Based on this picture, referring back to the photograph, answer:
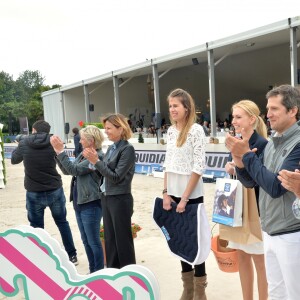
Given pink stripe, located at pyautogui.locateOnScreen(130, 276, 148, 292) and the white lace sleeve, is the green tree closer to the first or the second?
the white lace sleeve

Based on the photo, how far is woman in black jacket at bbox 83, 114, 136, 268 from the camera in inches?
124

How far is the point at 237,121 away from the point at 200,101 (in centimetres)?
2578

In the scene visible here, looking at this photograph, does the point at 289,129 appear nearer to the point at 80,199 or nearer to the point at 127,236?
the point at 127,236

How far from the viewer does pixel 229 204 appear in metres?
2.71

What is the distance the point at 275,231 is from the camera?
1.98 meters

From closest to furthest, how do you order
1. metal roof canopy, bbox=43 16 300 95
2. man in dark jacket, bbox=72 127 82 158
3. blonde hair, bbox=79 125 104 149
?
blonde hair, bbox=79 125 104 149 < man in dark jacket, bbox=72 127 82 158 < metal roof canopy, bbox=43 16 300 95

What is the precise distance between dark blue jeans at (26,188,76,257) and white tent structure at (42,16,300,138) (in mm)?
11169

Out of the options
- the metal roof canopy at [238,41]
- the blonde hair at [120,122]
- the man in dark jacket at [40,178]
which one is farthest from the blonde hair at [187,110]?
the metal roof canopy at [238,41]

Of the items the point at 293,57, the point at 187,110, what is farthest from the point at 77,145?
the point at 187,110

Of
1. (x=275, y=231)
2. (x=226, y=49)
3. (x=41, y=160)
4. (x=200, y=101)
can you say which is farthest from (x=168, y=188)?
(x=200, y=101)

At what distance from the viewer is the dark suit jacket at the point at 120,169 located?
3082 millimetres

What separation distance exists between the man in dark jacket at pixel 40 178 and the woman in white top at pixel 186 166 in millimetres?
1654

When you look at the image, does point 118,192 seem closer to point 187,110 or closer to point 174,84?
point 187,110

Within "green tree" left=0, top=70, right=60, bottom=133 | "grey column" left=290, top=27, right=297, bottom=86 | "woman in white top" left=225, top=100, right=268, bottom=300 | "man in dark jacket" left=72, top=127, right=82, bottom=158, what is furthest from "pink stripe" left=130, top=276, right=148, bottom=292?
"green tree" left=0, top=70, right=60, bottom=133
